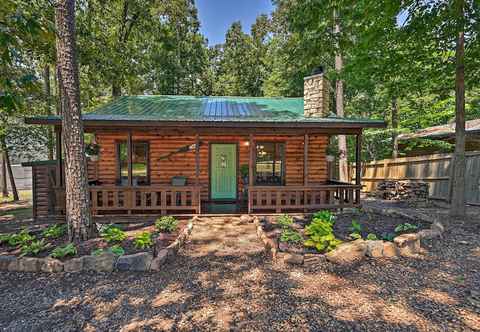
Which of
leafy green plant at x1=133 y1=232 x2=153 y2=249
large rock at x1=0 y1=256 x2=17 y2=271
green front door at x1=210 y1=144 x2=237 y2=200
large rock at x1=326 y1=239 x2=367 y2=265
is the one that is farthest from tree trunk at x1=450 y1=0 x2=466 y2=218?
large rock at x1=0 y1=256 x2=17 y2=271

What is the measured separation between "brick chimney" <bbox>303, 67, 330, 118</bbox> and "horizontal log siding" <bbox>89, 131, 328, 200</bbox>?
117cm

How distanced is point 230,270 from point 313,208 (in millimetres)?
4025

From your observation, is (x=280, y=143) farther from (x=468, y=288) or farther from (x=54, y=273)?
(x=54, y=273)

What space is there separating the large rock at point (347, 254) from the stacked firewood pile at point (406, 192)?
6.49m

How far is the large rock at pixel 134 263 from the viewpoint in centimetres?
352

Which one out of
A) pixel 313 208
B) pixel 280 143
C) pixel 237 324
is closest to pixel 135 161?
pixel 280 143

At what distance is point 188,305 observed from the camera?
267cm

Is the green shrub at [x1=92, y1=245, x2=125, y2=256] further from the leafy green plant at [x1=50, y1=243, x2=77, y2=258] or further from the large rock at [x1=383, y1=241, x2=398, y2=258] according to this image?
the large rock at [x1=383, y1=241, x2=398, y2=258]

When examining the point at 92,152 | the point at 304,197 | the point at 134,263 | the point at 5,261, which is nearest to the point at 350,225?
the point at 304,197

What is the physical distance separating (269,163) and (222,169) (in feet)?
5.78

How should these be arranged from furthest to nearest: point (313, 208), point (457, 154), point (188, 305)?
point (313, 208) → point (457, 154) → point (188, 305)

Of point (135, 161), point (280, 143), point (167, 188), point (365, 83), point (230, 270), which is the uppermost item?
point (365, 83)

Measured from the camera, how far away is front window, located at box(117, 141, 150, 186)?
8133 mm

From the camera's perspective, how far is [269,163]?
868cm
